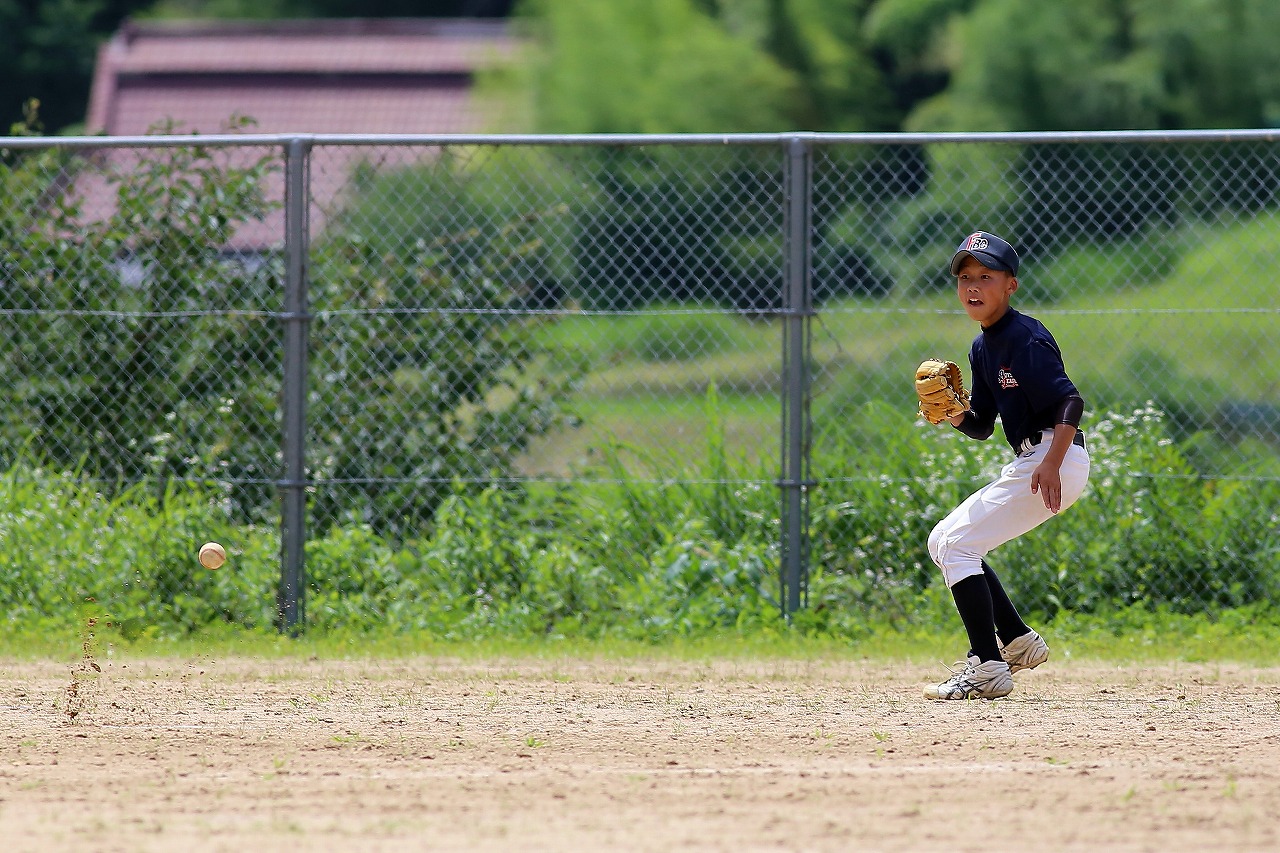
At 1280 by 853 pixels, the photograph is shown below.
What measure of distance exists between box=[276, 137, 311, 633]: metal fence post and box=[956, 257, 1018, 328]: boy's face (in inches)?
119

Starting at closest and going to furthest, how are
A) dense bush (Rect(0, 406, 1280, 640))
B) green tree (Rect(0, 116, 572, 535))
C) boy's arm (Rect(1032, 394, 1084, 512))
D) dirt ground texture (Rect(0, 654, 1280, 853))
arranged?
dirt ground texture (Rect(0, 654, 1280, 853)), boy's arm (Rect(1032, 394, 1084, 512)), dense bush (Rect(0, 406, 1280, 640)), green tree (Rect(0, 116, 572, 535))

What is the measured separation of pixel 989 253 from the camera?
604cm

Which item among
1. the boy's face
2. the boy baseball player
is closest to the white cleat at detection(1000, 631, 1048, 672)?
the boy baseball player

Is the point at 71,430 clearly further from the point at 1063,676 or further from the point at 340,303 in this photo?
the point at 1063,676

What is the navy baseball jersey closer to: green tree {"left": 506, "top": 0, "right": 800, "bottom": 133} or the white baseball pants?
the white baseball pants

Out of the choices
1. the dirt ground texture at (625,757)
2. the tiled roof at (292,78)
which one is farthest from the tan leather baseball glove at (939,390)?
the tiled roof at (292,78)

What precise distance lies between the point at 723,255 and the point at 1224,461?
331 centimetres

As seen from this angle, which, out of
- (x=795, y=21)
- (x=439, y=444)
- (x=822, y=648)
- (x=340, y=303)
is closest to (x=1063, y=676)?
(x=822, y=648)

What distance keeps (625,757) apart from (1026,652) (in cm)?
181

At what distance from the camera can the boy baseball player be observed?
5957mm

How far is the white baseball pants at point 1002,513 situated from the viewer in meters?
5.97

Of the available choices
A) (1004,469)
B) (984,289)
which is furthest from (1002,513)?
(984,289)

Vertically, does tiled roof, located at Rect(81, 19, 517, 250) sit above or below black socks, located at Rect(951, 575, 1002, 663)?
above

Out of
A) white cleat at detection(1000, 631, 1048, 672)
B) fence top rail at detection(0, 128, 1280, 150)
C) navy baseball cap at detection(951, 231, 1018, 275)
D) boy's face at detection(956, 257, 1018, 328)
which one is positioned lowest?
white cleat at detection(1000, 631, 1048, 672)
